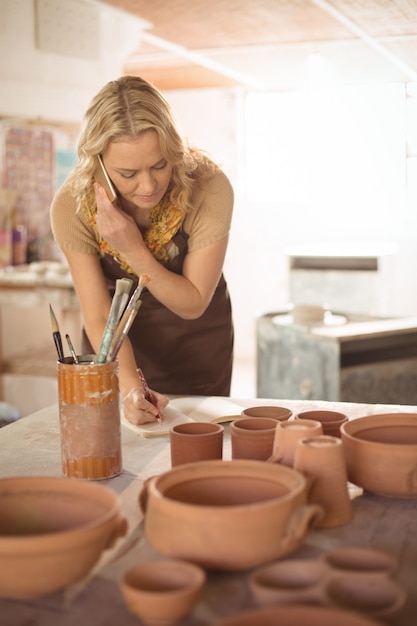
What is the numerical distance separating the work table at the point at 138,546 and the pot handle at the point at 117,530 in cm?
5

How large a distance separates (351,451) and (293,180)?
17.3ft

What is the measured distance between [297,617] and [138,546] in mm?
345

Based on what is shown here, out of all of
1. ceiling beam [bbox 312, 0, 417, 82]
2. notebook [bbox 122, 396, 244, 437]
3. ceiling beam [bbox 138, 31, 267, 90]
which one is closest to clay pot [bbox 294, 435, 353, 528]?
notebook [bbox 122, 396, 244, 437]

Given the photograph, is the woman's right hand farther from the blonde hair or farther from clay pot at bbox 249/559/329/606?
clay pot at bbox 249/559/329/606

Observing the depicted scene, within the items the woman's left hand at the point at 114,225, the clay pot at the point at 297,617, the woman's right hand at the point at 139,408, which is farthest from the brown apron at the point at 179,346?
the clay pot at the point at 297,617

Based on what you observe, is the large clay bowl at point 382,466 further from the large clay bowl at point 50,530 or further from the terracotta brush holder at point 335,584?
the large clay bowl at point 50,530

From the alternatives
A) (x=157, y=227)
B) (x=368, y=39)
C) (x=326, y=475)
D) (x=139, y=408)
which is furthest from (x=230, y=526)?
(x=368, y=39)

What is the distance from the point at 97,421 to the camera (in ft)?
4.58

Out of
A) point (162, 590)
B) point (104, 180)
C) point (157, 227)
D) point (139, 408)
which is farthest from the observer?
point (157, 227)

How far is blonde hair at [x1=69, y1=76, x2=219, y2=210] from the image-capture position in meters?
1.90

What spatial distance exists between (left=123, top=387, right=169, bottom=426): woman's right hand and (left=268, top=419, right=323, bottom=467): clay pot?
0.50 meters

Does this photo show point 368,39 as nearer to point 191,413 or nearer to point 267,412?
point 191,413

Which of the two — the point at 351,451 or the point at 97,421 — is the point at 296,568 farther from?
the point at 97,421

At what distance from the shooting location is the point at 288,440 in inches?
47.4
